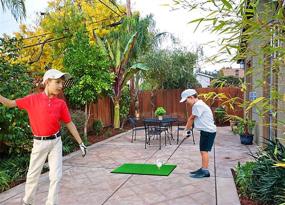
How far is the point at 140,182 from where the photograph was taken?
5777 millimetres

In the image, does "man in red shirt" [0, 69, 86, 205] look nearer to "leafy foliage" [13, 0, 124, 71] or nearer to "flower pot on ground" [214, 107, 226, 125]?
"flower pot on ground" [214, 107, 226, 125]

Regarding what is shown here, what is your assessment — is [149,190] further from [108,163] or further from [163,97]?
[163,97]

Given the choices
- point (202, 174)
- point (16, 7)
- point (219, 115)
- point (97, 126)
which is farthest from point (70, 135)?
point (219, 115)

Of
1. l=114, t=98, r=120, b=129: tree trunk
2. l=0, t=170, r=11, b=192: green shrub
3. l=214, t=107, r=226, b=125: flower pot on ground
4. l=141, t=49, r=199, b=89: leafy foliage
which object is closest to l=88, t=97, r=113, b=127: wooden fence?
l=114, t=98, r=120, b=129: tree trunk

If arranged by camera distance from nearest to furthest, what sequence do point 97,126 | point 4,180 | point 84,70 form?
1. point 4,180
2. point 84,70
3. point 97,126

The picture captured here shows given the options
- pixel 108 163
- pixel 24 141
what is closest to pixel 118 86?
pixel 108 163

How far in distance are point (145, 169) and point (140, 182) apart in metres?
0.92

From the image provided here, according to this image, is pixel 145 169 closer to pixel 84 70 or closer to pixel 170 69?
pixel 84 70

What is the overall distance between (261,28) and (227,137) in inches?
389

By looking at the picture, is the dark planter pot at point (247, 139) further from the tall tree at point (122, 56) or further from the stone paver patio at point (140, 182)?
the tall tree at point (122, 56)

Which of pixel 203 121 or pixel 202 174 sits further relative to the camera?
pixel 202 174

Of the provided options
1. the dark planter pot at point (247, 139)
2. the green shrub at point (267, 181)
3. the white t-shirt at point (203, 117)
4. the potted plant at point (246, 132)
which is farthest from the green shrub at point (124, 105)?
the green shrub at point (267, 181)

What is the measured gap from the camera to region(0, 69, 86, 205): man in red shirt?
412 centimetres

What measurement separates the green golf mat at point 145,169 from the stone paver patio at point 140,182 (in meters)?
0.17
